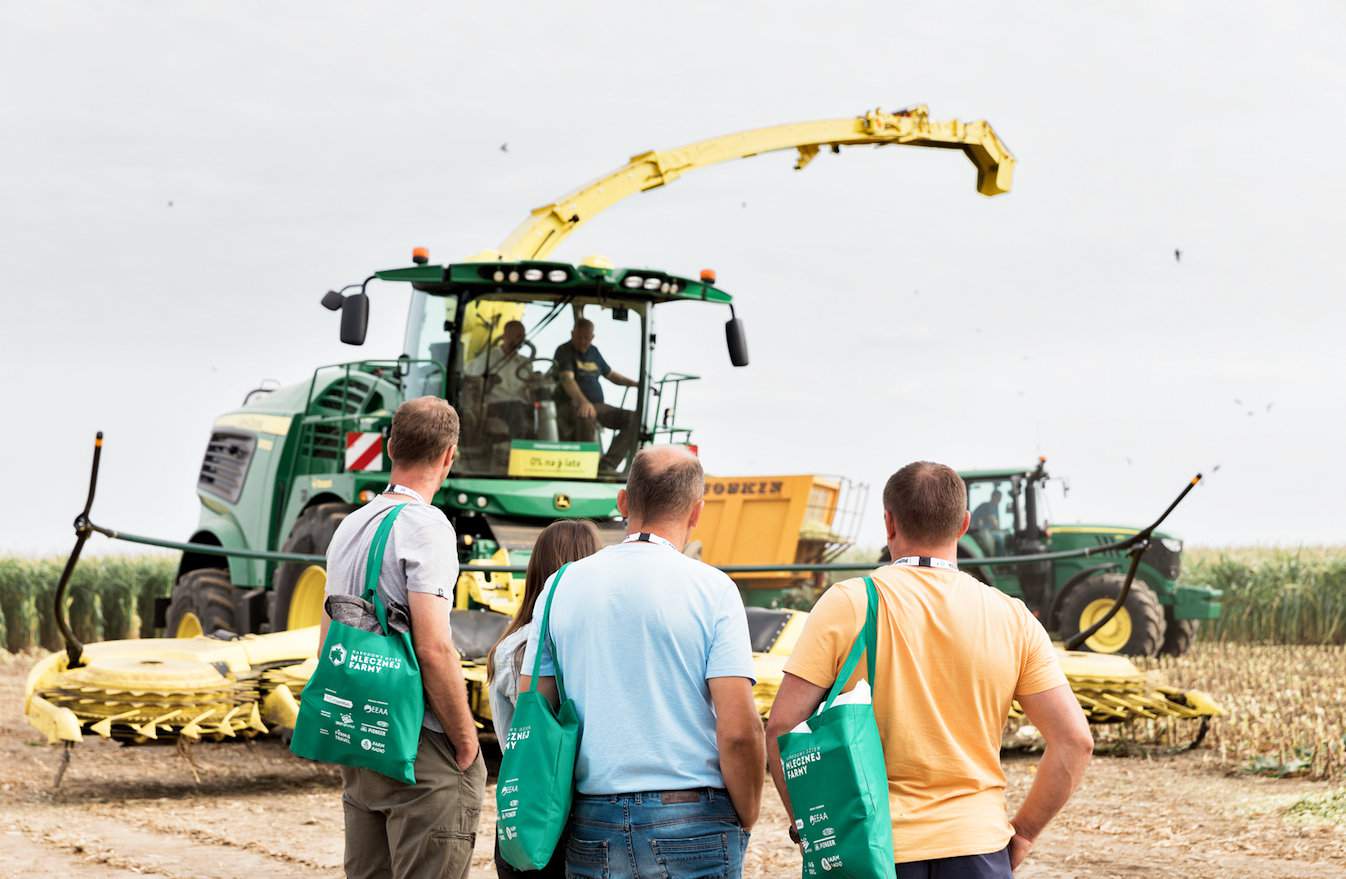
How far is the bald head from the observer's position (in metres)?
3.08

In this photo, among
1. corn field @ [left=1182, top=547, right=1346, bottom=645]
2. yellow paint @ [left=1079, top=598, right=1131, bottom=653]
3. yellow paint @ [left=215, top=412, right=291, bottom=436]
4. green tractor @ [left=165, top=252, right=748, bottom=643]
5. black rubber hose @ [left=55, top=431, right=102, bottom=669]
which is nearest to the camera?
black rubber hose @ [left=55, top=431, right=102, bottom=669]

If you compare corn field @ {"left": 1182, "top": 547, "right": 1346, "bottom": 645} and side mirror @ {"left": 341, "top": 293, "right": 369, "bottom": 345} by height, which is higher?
side mirror @ {"left": 341, "top": 293, "right": 369, "bottom": 345}

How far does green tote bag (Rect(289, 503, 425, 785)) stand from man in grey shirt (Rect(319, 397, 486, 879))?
40mm

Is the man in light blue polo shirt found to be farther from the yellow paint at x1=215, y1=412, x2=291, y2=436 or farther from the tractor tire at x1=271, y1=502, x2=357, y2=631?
the yellow paint at x1=215, y1=412, x2=291, y2=436

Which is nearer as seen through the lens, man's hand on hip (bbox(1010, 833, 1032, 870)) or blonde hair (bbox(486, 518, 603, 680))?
man's hand on hip (bbox(1010, 833, 1032, 870))

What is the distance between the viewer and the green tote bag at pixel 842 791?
273 cm

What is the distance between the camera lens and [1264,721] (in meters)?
10.9

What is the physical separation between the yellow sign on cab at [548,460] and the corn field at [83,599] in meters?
12.1

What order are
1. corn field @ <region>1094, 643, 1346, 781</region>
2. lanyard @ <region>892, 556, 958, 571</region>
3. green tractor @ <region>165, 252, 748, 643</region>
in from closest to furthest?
1. lanyard @ <region>892, 556, 958, 571</region>
2. corn field @ <region>1094, 643, 1346, 781</region>
3. green tractor @ <region>165, 252, 748, 643</region>

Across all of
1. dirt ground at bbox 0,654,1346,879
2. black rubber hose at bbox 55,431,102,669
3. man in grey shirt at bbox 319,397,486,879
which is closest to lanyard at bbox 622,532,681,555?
man in grey shirt at bbox 319,397,486,879

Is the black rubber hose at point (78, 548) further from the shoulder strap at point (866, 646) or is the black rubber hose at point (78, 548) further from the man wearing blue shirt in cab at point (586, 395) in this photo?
the shoulder strap at point (866, 646)

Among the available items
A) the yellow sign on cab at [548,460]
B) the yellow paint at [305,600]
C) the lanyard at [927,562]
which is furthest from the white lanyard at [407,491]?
the yellow paint at [305,600]

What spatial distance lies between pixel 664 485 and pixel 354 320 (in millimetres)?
6949

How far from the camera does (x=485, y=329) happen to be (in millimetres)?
10297
